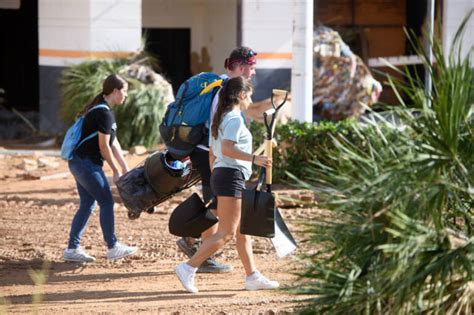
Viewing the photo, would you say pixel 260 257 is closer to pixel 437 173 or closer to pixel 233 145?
pixel 233 145

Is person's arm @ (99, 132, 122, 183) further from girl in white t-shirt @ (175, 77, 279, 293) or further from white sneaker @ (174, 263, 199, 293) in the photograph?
white sneaker @ (174, 263, 199, 293)

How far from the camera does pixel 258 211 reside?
7.05m

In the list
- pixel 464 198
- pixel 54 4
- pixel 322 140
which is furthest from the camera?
pixel 54 4

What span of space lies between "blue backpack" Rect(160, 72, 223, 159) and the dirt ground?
1085 mm

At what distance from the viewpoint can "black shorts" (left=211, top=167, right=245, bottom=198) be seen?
23.6 ft

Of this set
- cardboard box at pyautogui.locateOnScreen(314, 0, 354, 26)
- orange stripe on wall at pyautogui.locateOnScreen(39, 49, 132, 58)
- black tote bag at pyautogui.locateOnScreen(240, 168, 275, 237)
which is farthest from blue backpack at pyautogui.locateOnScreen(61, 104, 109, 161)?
cardboard box at pyautogui.locateOnScreen(314, 0, 354, 26)

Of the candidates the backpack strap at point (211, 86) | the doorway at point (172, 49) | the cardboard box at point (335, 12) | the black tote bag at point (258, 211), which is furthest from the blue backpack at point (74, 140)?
the cardboard box at point (335, 12)

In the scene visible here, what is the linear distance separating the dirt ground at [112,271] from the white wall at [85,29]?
531 cm

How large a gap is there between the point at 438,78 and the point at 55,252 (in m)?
4.97

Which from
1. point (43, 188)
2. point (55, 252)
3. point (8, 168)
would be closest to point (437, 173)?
point (55, 252)

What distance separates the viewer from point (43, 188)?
12.9 metres

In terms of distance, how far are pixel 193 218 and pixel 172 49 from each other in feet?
41.6

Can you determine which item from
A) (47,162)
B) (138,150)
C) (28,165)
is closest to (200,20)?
(138,150)

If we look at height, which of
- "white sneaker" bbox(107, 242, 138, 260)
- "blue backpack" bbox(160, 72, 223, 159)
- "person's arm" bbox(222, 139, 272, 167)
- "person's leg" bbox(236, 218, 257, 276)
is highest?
"blue backpack" bbox(160, 72, 223, 159)
